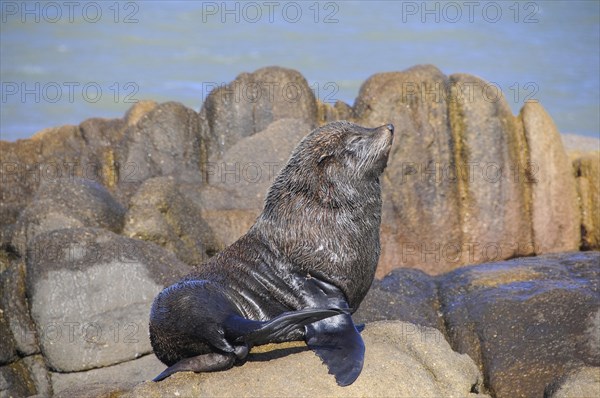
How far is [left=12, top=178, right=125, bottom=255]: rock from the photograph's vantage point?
1196 cm

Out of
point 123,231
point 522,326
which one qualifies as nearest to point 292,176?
point 522,326

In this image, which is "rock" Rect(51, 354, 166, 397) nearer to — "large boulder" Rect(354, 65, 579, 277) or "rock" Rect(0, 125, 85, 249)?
"rock" Rect(0, 125, 85, 249)

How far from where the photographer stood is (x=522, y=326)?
32.5ft

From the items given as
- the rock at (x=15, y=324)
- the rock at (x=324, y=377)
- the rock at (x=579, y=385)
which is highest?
the rock at (x=324, y=377)

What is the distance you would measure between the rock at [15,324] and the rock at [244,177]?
3.14 metres

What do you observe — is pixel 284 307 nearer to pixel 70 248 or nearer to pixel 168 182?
pixel 70 248

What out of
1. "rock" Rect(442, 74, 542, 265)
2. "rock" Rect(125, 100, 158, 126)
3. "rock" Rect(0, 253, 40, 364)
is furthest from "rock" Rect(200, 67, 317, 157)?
"rock" Rect(0, 253, 40, 364)

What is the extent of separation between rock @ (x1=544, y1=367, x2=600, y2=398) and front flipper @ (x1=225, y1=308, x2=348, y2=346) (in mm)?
1989

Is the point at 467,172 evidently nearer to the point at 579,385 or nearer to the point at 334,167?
the point at 579,385

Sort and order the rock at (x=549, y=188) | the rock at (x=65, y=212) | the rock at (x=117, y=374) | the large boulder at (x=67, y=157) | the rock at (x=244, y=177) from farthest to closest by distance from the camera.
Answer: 1. the rock at (x=549, y=188)
2. the large boulder at (x=67, y=157)
3. the rock at (x=244, y=177)
4. the rock at (x=65, y=212)
5. the rock at (x=117, y=374)

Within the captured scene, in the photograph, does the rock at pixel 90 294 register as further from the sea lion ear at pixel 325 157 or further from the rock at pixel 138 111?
the rock at pixel 138 111

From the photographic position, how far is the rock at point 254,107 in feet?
50.5

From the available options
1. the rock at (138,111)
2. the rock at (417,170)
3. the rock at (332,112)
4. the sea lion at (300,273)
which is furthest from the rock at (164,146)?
the sea lion at (300,273)

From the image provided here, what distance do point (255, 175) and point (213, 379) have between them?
25.2ft
